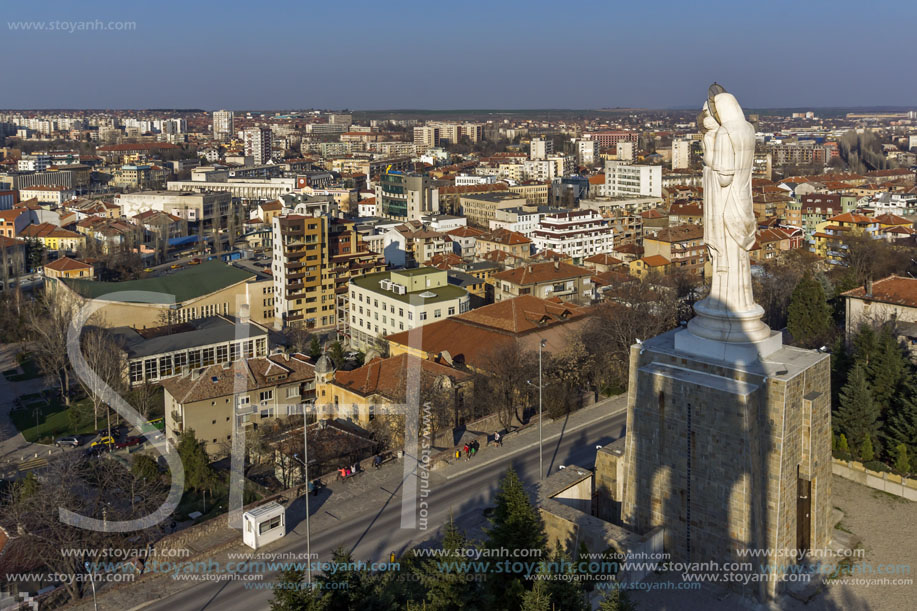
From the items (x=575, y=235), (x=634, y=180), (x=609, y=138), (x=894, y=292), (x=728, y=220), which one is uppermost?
(x=609, y=138)

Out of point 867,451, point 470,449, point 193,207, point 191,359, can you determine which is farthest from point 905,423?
point 193,207

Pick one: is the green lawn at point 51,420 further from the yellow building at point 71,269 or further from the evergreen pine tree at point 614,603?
the evergreen pine tree at point 614,603

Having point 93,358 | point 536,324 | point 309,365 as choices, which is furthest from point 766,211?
point 93,358

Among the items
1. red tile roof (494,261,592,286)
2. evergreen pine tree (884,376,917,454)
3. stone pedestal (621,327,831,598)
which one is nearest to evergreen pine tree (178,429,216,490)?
stone pedestal (621,327,831,598)

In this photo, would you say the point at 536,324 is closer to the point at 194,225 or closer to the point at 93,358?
the point at 93,358

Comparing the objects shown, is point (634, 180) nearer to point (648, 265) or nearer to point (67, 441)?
point (648, 265)

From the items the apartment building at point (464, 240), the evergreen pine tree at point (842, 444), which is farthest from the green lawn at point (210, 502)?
the apartment building at point (464, 240)
